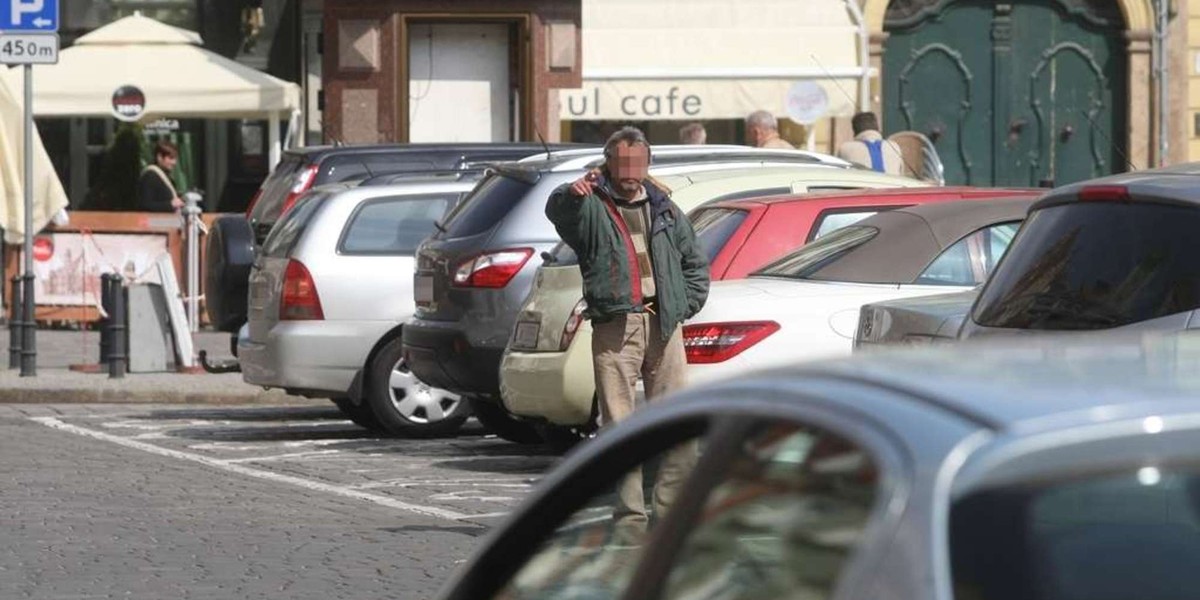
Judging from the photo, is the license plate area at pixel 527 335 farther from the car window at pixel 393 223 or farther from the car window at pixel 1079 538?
the car window at pixel 1079 538

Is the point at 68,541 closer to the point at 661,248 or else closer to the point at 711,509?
the point at 661,248

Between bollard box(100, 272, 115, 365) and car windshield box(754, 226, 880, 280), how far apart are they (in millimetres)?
8084

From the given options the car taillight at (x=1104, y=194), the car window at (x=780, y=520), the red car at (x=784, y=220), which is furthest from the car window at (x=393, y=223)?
the car window at (x=780, y=520)

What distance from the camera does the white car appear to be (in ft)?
34.2

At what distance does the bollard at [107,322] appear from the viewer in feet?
59.1

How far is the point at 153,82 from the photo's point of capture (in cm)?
2480

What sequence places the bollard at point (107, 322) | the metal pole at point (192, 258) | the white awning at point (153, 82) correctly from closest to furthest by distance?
the bollard at point (107, 322) → the metal pole at point (192, 258) → the white awning at point (153, 82)

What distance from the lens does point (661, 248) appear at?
32.2 feet

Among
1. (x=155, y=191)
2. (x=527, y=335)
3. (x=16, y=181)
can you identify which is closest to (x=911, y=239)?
(x=527, y=335)

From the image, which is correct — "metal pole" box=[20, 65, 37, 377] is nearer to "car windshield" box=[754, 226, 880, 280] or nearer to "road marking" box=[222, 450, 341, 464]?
"road marking" box=[222, 450, 341, 464]

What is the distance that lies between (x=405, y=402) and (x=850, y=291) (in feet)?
15.5

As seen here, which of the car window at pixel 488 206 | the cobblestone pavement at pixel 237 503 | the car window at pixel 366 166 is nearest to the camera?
the cobblestone pavement at pixel 237 503

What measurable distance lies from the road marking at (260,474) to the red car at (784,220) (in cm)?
170

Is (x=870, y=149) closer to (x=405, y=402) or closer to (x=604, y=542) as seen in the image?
(x=405, y=402)
